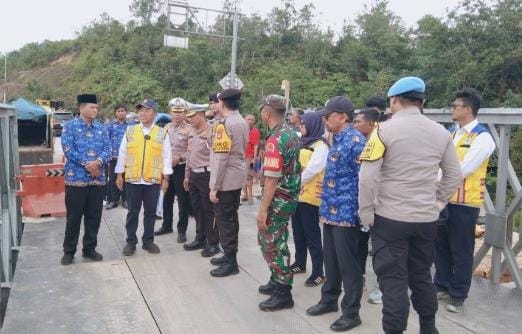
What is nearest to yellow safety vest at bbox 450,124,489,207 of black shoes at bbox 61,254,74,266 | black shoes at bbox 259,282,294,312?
black shoes at bbox 259,282,294,312

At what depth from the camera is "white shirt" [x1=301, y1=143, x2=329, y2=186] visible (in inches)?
168

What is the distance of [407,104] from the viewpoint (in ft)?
10.1

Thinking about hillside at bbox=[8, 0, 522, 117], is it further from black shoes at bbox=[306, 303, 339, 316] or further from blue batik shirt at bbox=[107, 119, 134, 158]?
black shoes at bbox=[306, 303, 339, 316]

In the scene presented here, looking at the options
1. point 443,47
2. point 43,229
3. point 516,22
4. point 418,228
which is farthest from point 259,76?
point 418,228

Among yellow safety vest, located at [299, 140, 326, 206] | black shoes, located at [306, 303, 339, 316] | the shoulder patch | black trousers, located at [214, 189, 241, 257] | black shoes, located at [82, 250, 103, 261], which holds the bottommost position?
black shoes, located at [82, 250, 103, 261]

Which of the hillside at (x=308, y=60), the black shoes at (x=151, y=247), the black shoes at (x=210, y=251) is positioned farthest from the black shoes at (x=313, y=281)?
the hillside at (x=308, y=60)

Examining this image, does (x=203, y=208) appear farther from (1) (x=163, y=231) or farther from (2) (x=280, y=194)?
(2) (x=280, y=194)

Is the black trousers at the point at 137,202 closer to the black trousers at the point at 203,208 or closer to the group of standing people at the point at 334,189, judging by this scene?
the group of standing people at the point at 334,189

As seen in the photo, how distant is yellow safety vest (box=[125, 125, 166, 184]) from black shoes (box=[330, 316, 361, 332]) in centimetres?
285

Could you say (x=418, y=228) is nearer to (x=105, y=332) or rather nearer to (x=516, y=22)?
(x=105, y=332)

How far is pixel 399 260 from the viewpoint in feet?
9.85

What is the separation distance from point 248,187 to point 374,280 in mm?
4514

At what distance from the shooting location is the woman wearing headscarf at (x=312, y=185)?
4324 mm

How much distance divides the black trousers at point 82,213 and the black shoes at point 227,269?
1.49 metres
